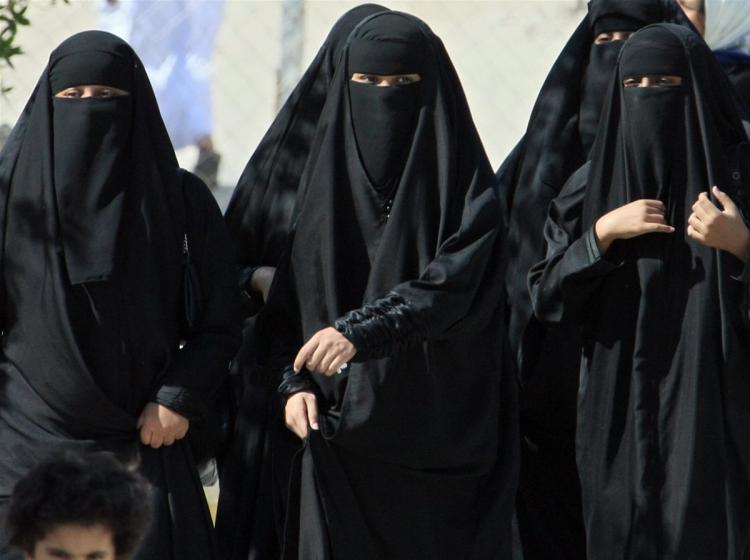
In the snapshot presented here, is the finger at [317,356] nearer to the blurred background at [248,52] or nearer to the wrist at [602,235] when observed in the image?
the wrist at [602,235]

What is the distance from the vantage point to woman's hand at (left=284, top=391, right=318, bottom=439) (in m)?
4.62

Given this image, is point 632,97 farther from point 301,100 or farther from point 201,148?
point 201,148

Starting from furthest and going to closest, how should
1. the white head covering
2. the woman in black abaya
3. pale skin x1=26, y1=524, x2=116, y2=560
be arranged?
the white head covering < the woman in black abaya < pale skin x1=26, y1=524, x2=116, y2=560

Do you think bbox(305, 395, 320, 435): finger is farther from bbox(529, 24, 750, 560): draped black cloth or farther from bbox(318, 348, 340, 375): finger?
bbox(529, 24, 750, 560): draped black cloth

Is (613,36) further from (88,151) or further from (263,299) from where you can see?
(88,151)

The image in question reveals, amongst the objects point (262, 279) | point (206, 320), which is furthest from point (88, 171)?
point (262, 279)

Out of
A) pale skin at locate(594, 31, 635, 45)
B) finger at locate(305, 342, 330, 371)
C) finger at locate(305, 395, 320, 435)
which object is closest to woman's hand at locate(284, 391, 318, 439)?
finger at locate(305, 395, 320, 435)

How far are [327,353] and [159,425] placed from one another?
1.70 feet

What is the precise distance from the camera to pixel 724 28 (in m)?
6.07

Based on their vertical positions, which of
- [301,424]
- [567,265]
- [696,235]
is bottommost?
[301,424]

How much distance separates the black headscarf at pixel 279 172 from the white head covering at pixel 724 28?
135 centimetres

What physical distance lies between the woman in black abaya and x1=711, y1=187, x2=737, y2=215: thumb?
1.09 m

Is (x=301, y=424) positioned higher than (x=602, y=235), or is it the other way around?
(x=602, y=235)

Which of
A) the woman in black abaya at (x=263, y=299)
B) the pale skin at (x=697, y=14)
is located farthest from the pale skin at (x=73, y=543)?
the pale skin at (x=697, y=14)
